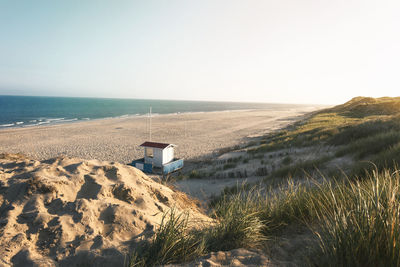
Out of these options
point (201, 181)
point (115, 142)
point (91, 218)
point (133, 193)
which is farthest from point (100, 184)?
point (115, 142)

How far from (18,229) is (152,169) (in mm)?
11673

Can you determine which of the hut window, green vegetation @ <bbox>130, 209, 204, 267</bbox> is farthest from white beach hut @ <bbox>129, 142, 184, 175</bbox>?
green vegetation @ <bbox>130, 209, 204, 267</bbox>

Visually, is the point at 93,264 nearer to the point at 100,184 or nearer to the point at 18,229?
the point at 18,229

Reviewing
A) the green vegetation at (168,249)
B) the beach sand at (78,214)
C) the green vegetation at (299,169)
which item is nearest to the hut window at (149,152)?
the green vegetation at (299,169)

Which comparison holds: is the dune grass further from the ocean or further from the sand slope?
the ocean

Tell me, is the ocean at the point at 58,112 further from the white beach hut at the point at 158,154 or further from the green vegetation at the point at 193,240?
the green vegetation at the point at 193,240

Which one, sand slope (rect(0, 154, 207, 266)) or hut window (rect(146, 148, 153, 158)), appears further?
hut window (rect(146, 148, 153, 158))

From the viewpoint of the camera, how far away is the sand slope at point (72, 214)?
2520 mm

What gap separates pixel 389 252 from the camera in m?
1.83

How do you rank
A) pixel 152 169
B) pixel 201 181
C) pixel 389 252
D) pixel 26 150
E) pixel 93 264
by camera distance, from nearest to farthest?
1. pixel 389 252
2. pixel 93 264
3. pixel 201 181
4. pixel 152 169
5. pixel 26 150

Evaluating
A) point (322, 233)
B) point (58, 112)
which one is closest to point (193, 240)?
point (322, 233)

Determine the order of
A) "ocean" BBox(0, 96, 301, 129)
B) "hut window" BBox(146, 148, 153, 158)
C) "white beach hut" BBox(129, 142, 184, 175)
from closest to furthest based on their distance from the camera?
Answer: "white beach hut" BBox(129, 142, 184, 175), "hut window" BBox(146, 148, 153, 158), "ocean" BBox(0, 96, 301, 129)

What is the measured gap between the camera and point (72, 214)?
10.5 ft

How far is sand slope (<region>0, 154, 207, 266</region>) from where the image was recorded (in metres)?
2.52
